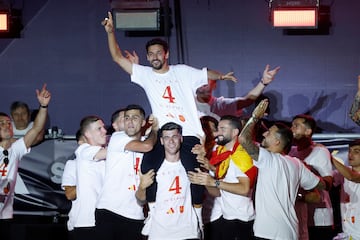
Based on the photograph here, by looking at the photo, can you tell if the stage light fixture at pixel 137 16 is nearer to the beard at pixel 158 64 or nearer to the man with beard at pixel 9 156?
the man with beard at pixel 9 156

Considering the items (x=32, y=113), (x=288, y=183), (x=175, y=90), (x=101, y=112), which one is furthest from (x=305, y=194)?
(x=32, y=113)

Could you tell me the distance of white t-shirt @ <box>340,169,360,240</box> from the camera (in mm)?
9258

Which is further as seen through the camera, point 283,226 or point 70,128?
point 70,128

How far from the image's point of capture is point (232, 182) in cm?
858

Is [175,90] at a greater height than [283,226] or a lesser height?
greater

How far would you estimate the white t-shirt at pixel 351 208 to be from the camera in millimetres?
9258

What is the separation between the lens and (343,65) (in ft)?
37.9

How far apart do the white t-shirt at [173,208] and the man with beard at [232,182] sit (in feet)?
0.99

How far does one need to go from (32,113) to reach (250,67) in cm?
315

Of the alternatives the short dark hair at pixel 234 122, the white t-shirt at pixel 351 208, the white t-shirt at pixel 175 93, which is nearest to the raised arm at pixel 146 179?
the white t-shirt at pixel 175 93

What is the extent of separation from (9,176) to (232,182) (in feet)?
9.07

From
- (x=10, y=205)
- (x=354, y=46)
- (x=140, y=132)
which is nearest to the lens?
(x=140, y=132)

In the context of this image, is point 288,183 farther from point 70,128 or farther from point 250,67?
point 70,128

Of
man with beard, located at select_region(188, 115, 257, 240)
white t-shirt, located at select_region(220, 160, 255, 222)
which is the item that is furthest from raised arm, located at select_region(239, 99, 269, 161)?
white t-shirt, located at select_region(220, 160, 255, 222)
